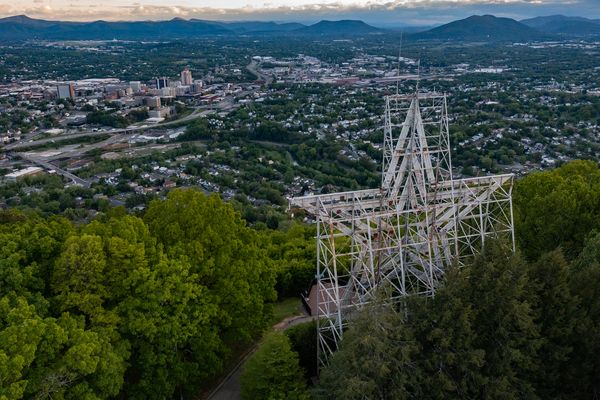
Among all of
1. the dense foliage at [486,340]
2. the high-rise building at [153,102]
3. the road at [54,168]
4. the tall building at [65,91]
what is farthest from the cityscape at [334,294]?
the tall building at [65,91]

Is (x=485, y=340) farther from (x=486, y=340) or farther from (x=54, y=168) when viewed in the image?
(x=54, y=168)

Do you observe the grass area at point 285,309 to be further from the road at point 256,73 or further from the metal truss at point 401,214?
the road at point 256,73

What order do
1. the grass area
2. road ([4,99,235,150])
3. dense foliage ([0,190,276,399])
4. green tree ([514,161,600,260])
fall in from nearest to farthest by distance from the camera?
dense foliage ([0,190,276,399]) < green tree ([514,161,600,260]) < the grass area < road ([4,99,235,150])

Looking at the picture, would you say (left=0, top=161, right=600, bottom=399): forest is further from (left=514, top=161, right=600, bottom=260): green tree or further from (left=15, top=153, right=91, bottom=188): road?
(left=15, top=153, right=91, bottom=188): road

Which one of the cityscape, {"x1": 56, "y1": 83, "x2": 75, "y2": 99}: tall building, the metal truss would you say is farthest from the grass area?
{"x1": 56, "y1": 83, "x2": 75, "y2": 99}: tall building

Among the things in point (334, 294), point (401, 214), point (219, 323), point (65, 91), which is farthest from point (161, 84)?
point (401, 214)

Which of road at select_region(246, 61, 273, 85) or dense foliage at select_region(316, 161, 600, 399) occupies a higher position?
dense foliage at select_region(316, 161, 600, 399)

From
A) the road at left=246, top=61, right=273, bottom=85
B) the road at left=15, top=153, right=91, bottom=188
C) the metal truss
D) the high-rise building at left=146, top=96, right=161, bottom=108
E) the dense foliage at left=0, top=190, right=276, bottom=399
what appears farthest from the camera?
the road at left=246, top=61, right=273, bottom=85
